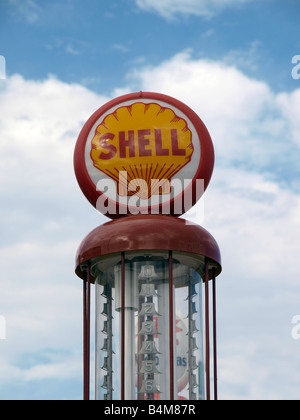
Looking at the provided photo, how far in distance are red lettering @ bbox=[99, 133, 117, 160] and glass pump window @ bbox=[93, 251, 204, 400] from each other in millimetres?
2673

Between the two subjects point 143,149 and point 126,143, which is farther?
point 126,143

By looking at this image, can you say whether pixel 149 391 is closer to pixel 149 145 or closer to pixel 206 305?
pixel 206 305

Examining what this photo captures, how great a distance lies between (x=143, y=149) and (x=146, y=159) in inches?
11.0

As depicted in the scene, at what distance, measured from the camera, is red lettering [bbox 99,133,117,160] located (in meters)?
23.5

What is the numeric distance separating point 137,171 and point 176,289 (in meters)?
3.17

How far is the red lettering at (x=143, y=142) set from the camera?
23.3 meters

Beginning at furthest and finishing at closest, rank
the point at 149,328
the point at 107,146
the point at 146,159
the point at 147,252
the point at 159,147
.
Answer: the point at 107,146, the point at 159,147, the point at 146,159, the point at 147,252, the point at 149,328

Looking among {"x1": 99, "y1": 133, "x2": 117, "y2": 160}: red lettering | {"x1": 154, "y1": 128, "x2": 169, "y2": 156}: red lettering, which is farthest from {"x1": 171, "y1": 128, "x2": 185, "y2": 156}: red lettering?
{"x1": 99, "y1": 133, "x2": 117, "y2": 160}: red lettering

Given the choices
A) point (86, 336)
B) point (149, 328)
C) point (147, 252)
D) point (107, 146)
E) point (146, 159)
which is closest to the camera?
point (149, 328)

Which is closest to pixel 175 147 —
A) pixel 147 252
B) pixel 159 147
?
pixel 159 147

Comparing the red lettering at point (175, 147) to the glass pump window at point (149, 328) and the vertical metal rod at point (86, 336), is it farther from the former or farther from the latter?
the vertical metal rod at point (86, 336)

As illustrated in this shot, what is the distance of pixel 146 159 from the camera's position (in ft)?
76.4

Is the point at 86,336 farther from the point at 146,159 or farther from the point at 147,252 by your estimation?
the point at 146,159
